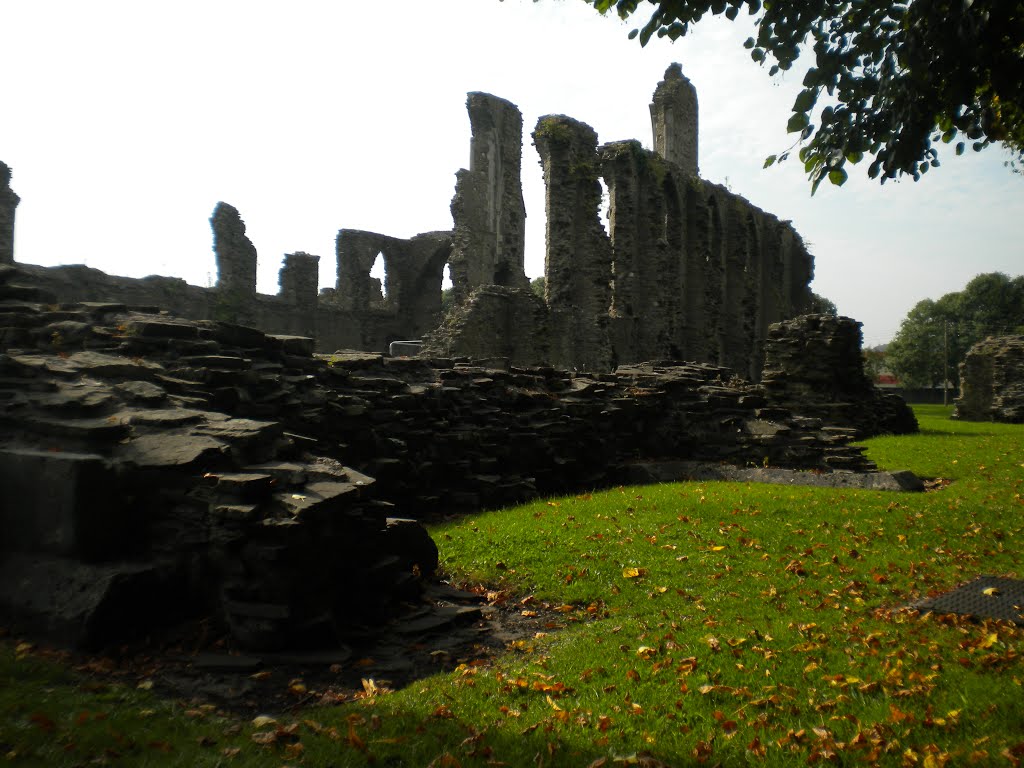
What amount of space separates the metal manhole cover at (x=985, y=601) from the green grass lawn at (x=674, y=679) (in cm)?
26

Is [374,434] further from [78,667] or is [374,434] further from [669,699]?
[669,699]

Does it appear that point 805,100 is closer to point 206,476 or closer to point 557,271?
point 206,476

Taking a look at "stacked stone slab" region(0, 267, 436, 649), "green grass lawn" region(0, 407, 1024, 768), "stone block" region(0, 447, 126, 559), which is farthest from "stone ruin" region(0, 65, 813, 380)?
"stone block" region(0, 447, 126, 559)

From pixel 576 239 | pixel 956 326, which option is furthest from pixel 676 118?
pixel 956 326

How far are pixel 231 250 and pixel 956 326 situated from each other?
74.4 meters

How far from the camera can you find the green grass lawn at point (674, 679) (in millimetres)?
4078

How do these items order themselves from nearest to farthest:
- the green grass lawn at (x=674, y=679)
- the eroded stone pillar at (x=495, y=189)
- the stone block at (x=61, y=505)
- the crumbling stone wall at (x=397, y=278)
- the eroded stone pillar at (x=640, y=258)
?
the green grass lawn at (x=674, y=679) < the stone block at (x=61, y=505) < the eroded stone pillar at (x=640, y=258) < the eroded stone pillar at (x=495, y=189) < the crumbling stone wall at (x=397, y=278)

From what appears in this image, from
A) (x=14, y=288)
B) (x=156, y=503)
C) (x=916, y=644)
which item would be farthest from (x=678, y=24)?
(x=14, y=288)

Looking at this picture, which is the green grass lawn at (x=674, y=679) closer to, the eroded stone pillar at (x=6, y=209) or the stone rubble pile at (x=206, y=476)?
the stone rubble pile at (x=206, y=476)

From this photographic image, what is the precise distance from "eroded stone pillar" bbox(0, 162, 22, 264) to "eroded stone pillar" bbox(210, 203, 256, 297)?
6931mm

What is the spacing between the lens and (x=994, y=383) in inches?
1232

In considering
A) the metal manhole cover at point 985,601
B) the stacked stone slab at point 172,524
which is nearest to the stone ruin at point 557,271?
the stacked stone slab at point 172,524

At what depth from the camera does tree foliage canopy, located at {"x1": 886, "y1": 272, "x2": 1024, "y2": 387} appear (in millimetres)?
77750

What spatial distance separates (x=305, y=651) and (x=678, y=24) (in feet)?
18.5
